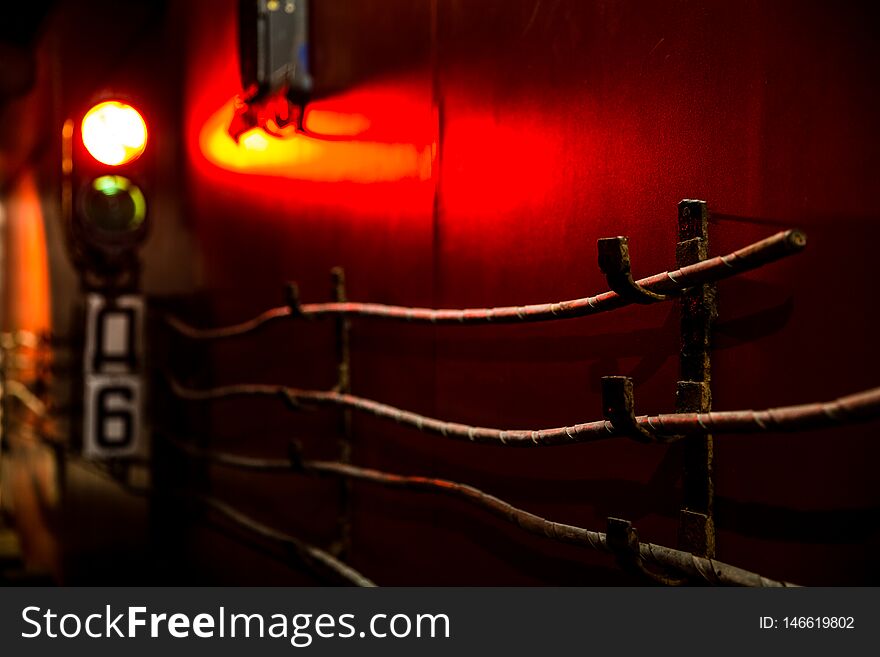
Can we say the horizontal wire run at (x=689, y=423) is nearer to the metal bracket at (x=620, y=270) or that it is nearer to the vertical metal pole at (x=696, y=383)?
the vertical metal pole at (x=696, y=383)

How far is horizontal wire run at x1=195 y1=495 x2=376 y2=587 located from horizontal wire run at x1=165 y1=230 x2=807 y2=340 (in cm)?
94

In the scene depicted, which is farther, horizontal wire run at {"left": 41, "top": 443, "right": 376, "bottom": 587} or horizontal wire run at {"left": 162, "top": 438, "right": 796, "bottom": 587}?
horizontal wire run at {"left": 41, "top": 443, "right": 376, "bottom": 587}

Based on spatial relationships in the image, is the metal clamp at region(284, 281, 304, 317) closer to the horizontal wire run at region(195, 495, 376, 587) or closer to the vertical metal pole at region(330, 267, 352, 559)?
the vertical metal pole at region(330, 267, 352, 559)

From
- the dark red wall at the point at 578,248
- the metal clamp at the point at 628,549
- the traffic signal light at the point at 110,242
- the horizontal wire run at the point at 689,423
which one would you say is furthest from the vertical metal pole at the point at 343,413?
the traffic signal light at the point at 110,242

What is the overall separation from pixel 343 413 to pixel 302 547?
58cm

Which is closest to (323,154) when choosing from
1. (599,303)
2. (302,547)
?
(302,547)

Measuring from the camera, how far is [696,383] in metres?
2.22

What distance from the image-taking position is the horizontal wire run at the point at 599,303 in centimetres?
186

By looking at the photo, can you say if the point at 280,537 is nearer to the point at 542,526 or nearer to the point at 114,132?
the point at 542,526

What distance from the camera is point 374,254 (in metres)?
3.75

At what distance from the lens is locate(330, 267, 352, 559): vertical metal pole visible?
3.86m

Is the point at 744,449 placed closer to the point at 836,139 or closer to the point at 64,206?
the point at 836,139

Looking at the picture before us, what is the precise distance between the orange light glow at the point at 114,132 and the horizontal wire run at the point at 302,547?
2122 millimetres

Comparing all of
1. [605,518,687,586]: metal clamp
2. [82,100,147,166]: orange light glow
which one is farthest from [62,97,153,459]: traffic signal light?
[605,518,687,586]: metal clamp
